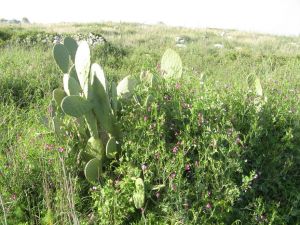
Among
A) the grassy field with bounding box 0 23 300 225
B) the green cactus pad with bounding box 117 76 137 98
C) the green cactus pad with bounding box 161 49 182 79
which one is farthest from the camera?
the green cactus pad with bounding box 161 49 182 79

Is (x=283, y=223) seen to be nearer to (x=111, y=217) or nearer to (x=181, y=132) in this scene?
(x=181, y=132)

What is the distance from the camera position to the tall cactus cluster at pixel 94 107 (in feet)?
10.2

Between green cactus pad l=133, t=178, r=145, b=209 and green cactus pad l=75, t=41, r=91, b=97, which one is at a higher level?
green cactus pad l=75, t=41, r=91, b=97

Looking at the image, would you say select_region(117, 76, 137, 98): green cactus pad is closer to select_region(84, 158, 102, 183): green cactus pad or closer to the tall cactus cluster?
the tall cactus cluster

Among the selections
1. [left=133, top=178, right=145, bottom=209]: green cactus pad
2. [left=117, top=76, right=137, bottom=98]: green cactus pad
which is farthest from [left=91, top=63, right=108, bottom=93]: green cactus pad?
[left=133, top=178, right=145, bottom=209]: green cactus pad

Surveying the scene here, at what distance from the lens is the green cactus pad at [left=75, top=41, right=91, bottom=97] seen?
11.2ft

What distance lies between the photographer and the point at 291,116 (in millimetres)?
3184

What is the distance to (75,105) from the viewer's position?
310cm

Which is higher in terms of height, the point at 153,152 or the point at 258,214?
the point at 153,152

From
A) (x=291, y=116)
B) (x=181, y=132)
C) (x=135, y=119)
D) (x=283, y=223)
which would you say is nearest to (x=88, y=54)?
(x=135, y=119)

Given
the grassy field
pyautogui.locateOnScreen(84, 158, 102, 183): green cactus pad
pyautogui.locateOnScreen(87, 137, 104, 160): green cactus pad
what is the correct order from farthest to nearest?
pyautogui.locateOnScreen(87, 137, 104, 160): green cactus pad → pyautogui.locateOnScreen(84, 158, 102, 183): green cactus pad → the grassy field

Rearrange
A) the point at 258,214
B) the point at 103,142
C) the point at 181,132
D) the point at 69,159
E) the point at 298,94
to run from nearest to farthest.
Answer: the point at 258,214
the point at 181,132
the point at 69,159
the point at 103,142
the point at 298,94

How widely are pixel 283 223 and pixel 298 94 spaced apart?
4.59 ft

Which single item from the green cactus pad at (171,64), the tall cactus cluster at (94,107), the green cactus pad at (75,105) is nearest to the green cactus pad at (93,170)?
the tall cactus cluster at (94,107)
